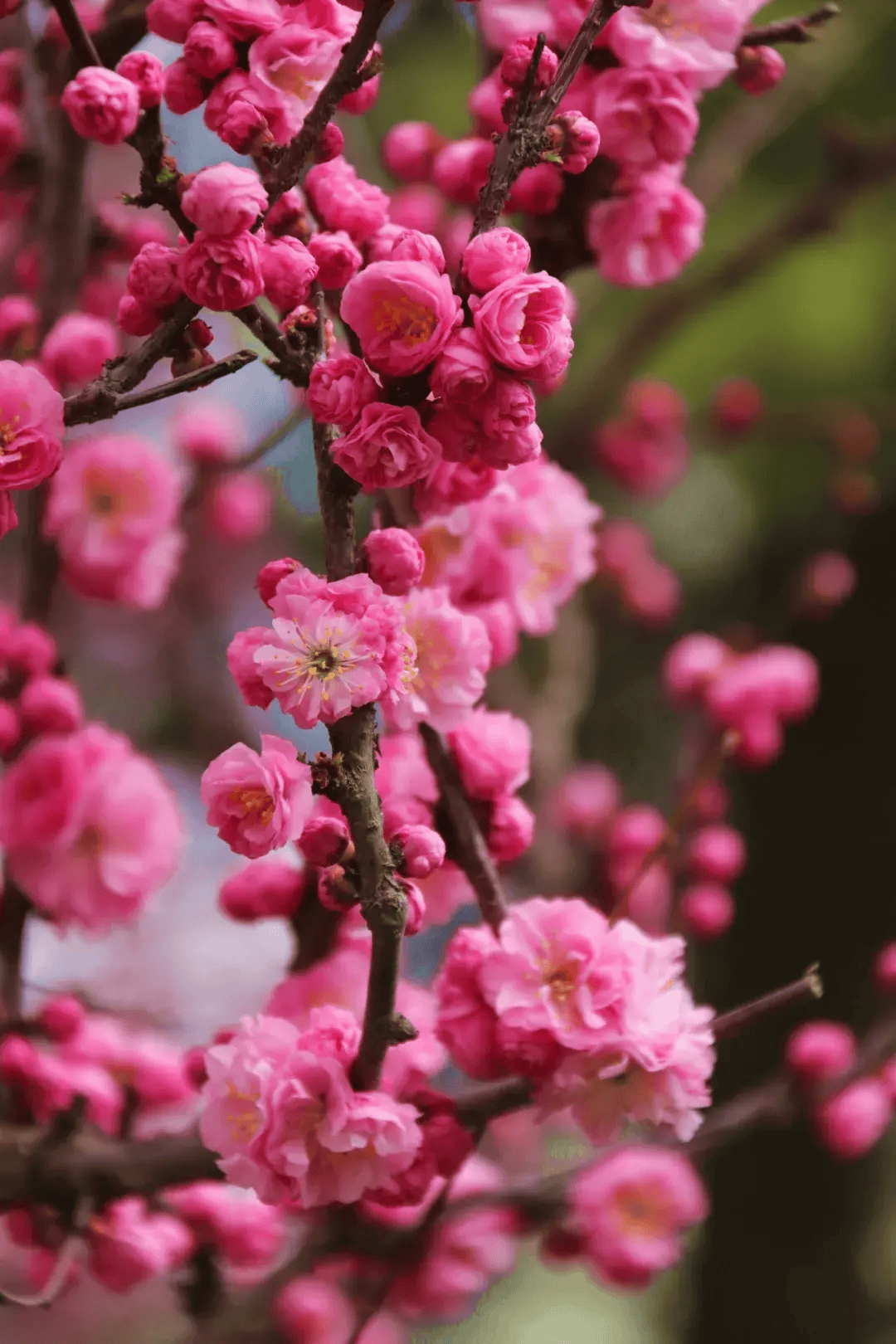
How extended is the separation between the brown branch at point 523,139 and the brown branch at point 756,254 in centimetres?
82

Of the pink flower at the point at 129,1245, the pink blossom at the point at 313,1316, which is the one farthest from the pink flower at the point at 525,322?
the pink blossom at the point at 313,1316

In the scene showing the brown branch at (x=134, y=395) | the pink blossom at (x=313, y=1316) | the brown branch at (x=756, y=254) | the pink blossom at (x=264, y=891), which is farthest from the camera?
the brown branch at (x=756, y=254)

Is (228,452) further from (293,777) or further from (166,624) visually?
(293,777)

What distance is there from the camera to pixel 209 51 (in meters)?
0.46

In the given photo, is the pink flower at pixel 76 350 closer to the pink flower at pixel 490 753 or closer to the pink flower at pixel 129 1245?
the pink flower at pixel 490 753

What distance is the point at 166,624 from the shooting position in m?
1.67

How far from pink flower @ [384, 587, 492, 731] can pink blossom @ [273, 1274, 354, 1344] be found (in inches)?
24.7

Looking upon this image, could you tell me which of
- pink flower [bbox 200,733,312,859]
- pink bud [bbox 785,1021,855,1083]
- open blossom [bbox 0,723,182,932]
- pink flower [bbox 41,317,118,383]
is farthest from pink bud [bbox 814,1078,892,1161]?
pink flower [bbox 41,317,118,383]

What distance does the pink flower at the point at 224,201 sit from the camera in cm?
39

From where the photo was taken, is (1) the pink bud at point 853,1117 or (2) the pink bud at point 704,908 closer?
(1) the pink bud at point 853,1117

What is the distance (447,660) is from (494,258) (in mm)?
173

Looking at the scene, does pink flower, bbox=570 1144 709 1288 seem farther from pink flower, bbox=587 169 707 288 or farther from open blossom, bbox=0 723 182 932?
pink flower, bbox=587 169 707 288

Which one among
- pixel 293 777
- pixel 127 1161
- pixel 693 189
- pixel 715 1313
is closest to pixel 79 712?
pixel 127 1161

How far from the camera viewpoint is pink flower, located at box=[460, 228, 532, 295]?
0.40 metres
